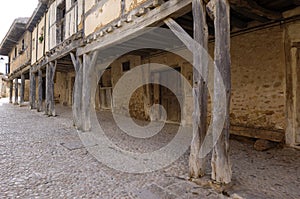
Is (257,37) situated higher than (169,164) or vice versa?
(257,37)

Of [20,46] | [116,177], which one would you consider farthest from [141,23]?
[20,46]

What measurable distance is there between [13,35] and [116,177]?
577 inches

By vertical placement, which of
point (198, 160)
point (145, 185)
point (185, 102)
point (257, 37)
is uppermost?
point (257, 37)

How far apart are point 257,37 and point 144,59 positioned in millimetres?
3890

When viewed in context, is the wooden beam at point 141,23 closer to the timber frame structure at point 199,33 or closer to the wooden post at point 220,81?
the timber frame structure at point 199,33

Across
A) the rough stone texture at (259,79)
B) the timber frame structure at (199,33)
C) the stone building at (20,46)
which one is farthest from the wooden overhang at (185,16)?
the stone building at (20,46)

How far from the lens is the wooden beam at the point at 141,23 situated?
284 centimetres

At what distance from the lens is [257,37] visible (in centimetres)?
414

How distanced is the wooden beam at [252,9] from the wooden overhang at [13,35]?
12.7 metres

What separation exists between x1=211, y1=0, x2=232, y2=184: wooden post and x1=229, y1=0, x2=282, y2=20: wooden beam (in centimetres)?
48

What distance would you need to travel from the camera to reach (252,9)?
3092 millimetres

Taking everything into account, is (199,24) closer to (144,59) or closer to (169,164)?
(169,164)

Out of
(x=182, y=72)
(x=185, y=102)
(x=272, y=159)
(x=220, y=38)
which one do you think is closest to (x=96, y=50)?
(x=182, y=72)

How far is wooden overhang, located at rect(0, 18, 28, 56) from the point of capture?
11884mm
